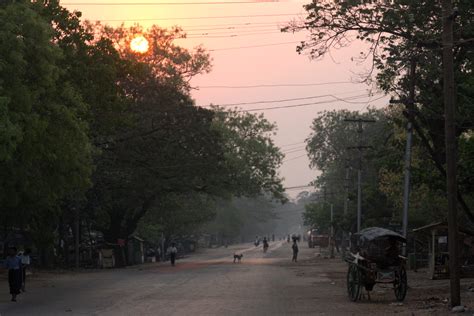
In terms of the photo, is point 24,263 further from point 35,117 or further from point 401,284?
point 401,284

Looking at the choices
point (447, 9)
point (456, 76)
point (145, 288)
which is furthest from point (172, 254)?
point (447, 9)

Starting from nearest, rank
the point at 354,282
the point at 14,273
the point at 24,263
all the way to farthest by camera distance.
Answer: the point at 354,282 < the point at 14,273 < the point at 24,263

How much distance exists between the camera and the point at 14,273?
2245 centimetres

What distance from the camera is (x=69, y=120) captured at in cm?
2591

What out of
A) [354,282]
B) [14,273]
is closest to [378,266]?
[354,282]

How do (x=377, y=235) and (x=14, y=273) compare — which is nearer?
(x=377, y=235)

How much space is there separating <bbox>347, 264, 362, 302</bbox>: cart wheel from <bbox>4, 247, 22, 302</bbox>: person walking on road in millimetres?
9720

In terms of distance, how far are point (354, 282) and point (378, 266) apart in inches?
32.6

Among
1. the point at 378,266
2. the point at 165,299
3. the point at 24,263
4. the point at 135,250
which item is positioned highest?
the point at 378,266

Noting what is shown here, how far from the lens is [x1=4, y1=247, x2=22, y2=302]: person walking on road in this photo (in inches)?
883

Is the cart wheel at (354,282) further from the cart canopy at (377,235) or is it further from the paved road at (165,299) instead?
the paved road at (165,299)

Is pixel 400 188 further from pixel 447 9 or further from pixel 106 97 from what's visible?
pixel 447 9

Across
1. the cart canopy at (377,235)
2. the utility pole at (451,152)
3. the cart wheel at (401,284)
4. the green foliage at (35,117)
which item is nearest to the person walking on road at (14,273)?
the green foliage at (35,117)

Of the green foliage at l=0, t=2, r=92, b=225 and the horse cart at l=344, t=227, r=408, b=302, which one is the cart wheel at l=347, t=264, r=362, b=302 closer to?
the horse cart at l=344, t=227, r=408, b=302
